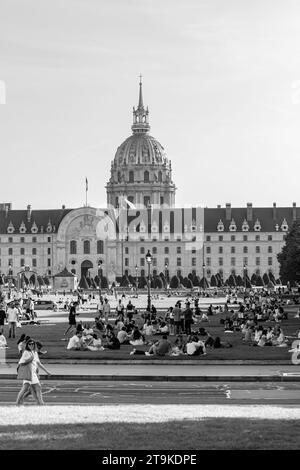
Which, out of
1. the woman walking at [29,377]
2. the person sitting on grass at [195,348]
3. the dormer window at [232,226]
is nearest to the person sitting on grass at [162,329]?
the person sitting on grass at [195,348]

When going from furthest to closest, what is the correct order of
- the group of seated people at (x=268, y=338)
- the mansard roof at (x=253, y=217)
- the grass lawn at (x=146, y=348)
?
the mansard roof at (x=253, y=217)
the group of seated people at (x=268, y=338)
the grass lawn at (x=146, y=348)

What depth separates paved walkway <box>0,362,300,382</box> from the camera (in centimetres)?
2702

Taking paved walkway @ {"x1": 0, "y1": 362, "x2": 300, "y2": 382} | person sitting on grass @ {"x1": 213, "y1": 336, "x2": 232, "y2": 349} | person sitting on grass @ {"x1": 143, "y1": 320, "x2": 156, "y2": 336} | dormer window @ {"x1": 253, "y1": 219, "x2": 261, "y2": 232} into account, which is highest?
dormer window @ {"x1": 253, "y1": 219, "x2": 261, "y2": 232}

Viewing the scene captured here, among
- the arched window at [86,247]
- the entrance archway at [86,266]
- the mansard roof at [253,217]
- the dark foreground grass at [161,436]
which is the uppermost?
the mansard roof at [253,217]

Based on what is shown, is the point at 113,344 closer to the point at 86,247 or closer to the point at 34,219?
the point at 86,247

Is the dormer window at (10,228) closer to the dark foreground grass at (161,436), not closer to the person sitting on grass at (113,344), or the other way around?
the person sitting on grass at (113,344)

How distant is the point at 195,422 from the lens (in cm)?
1778

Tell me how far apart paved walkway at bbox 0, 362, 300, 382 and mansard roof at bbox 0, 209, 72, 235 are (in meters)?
155

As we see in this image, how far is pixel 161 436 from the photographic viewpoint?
16016 millimetres

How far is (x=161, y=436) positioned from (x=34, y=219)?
173379 millimetres

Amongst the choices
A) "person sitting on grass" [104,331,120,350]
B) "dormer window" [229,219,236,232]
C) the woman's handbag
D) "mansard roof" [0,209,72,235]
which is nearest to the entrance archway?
"mansard roof" [0,209,72,235]

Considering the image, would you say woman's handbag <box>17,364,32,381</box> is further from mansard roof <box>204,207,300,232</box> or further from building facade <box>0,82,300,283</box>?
mansard roof <box>204,207,300,232</box>

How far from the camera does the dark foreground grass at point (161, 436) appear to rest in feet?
49.3

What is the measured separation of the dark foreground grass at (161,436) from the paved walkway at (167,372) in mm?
8985
